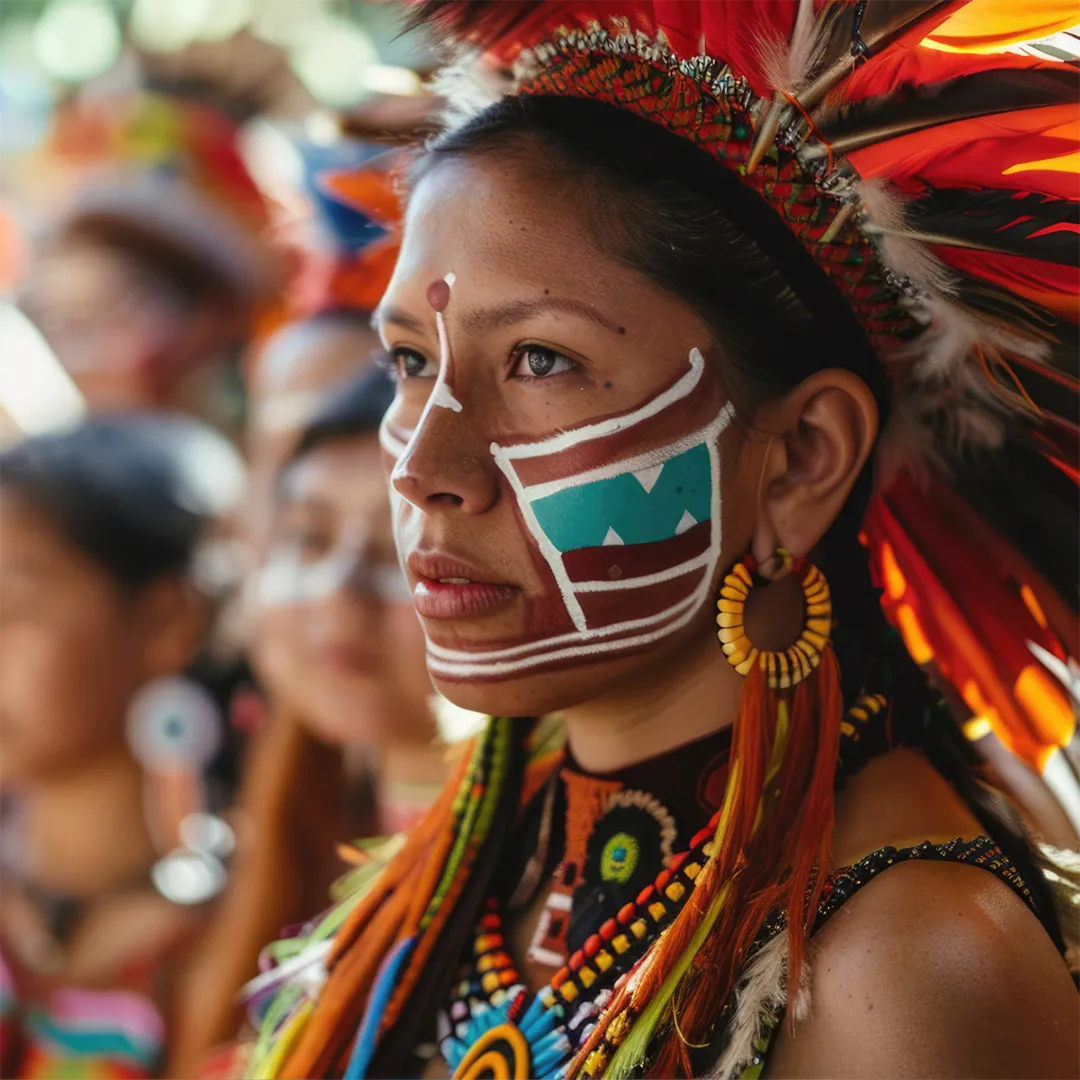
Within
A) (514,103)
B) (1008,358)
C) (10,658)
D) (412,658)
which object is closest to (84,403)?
(10,658)

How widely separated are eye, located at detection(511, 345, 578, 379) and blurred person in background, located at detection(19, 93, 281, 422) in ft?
10.9

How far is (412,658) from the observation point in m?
2.81

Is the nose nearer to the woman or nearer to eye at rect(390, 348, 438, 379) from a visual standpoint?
the woman

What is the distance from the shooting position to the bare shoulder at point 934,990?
1203 millimetres

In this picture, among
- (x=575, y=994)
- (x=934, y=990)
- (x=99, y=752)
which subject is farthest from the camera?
(x=99, y=752)

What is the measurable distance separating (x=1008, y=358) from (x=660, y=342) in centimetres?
43

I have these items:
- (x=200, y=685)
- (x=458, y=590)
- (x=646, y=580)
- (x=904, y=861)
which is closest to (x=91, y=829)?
(x=200, y=685)

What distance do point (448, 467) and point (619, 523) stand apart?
18cm

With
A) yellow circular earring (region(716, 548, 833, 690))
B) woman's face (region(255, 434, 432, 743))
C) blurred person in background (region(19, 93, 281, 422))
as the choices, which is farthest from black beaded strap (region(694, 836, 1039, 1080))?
blurred person in background (region(19, 93, 281, 422))

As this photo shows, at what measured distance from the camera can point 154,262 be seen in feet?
15.3

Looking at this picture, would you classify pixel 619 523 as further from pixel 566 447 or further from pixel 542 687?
pixel 542 687

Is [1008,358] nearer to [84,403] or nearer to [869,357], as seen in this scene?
[869,357]

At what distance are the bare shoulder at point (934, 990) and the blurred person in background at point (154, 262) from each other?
12.1ft

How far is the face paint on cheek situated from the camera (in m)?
1.37
